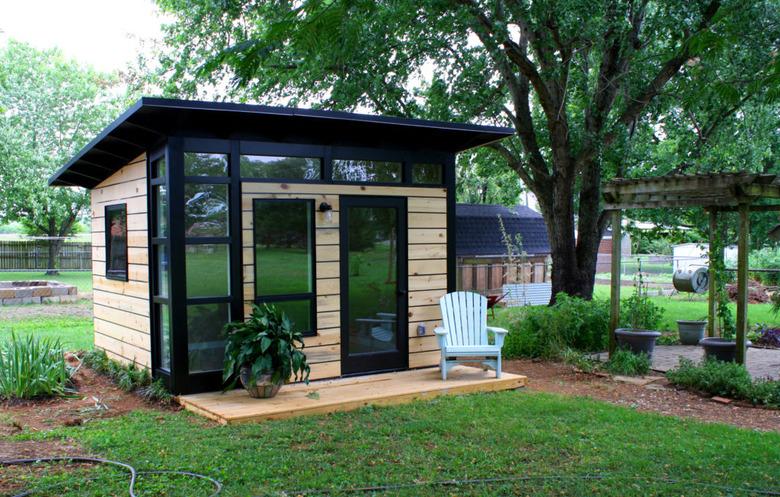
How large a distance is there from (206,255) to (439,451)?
2834 millimetres

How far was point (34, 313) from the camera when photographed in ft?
40.7

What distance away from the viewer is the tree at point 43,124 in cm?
2019

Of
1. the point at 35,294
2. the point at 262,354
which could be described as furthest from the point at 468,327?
the point at 35,294

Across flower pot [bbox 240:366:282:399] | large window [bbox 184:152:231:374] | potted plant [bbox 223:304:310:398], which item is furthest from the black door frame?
large window [bbox 184:152:231:374]

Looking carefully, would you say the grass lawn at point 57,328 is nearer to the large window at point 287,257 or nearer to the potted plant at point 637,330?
the large window at point 287,257

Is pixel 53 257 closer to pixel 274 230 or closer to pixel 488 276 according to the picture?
pixel 488 276

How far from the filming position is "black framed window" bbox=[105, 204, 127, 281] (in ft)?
22.7

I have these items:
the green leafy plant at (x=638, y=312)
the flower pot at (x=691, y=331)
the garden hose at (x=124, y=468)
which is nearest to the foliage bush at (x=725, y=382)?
the green leafy plant at (x=638, y=312)

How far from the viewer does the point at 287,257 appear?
6.31 m

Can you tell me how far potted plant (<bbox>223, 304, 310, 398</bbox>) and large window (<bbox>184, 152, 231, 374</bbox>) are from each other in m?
0.30

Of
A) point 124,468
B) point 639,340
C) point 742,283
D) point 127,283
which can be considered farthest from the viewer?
point 639,340

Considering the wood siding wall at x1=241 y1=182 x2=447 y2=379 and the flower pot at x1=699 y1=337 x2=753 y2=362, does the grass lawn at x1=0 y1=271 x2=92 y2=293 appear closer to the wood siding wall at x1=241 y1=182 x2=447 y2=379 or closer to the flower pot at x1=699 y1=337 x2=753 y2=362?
the wood siding wall at x1=241 y1=182 x2=447 y2=379

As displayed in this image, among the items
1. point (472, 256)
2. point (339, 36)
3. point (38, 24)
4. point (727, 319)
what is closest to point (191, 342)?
point (339, 36)

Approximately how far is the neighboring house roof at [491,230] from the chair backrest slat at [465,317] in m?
8.94
